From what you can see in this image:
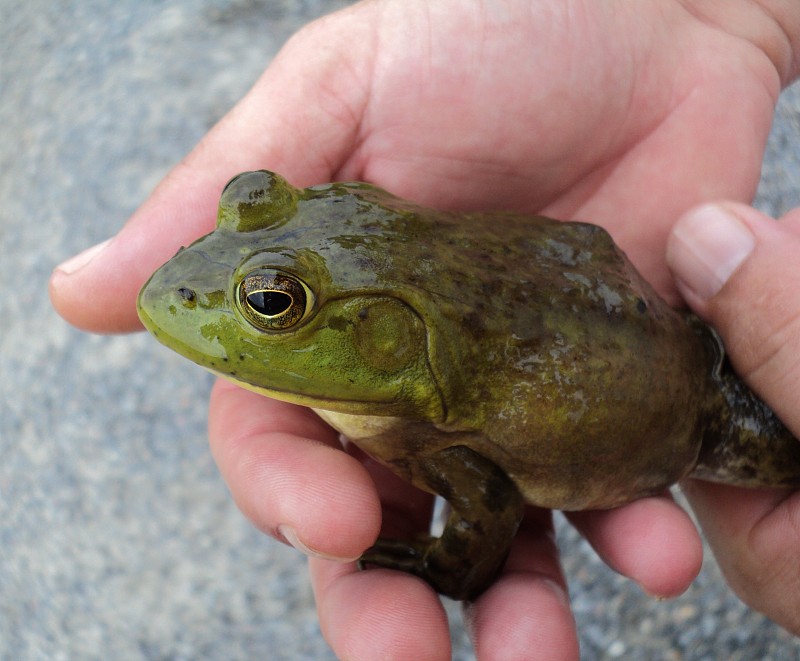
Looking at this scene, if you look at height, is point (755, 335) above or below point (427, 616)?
above

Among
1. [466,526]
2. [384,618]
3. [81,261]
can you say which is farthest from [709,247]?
[81,261]

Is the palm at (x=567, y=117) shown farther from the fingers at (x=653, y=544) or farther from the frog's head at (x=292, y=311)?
the fingers at (x=653, y=544)

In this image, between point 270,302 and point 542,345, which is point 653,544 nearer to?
point 542,345

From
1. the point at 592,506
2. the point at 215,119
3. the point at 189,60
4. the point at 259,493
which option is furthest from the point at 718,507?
the point at 189,60

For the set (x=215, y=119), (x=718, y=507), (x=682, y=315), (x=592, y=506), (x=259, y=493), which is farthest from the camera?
(x=215, y=119)

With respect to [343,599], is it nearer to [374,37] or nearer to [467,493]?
[467,493]

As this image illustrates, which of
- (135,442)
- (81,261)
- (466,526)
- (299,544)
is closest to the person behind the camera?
(299,544)

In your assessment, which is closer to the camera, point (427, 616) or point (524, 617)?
point (427, 616)

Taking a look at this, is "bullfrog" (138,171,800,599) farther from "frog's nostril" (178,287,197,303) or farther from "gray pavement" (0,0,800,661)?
Result: "gray pavement" (0,0,800,661)
